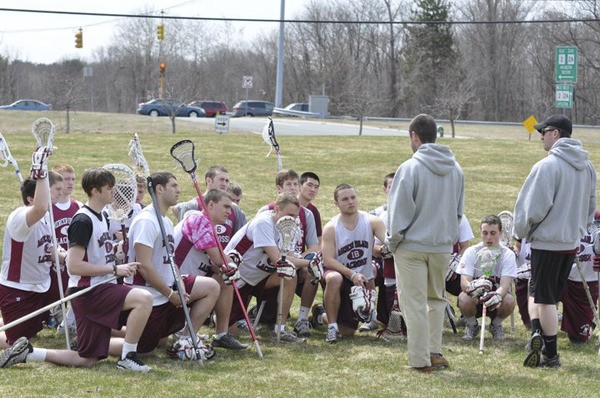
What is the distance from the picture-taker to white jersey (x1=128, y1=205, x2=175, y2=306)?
7.43 m

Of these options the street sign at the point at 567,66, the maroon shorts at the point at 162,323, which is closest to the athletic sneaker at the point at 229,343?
the maroon shorts at the point at 162,323

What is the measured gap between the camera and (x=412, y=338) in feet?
24.0

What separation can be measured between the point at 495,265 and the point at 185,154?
323 centimetres

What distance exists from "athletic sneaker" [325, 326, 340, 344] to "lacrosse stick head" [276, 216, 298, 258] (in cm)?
84

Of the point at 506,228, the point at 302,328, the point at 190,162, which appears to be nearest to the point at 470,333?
the point at 506,228

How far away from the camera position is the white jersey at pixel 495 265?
29.1 feet

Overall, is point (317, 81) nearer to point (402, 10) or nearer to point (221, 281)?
point (402, 10)

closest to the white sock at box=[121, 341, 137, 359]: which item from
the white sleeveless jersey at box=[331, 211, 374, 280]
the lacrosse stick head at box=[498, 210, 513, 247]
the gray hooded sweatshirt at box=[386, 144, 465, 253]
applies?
the gray hooded sweatshirt at box=[386, 144, 465, 253]

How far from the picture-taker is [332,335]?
8.67 metres

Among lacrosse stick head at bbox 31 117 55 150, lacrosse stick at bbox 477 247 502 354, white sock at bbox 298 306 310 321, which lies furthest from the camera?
white sock at bbox 298 306 310 321

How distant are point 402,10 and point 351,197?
225 ft

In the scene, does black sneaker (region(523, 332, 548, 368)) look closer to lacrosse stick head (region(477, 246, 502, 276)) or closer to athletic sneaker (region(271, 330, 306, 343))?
lacrosse stick head (region(477, 246, 502, 276))

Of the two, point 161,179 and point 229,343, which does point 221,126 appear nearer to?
point 229,343

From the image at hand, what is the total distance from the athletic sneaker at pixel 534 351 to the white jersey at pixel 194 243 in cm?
284
